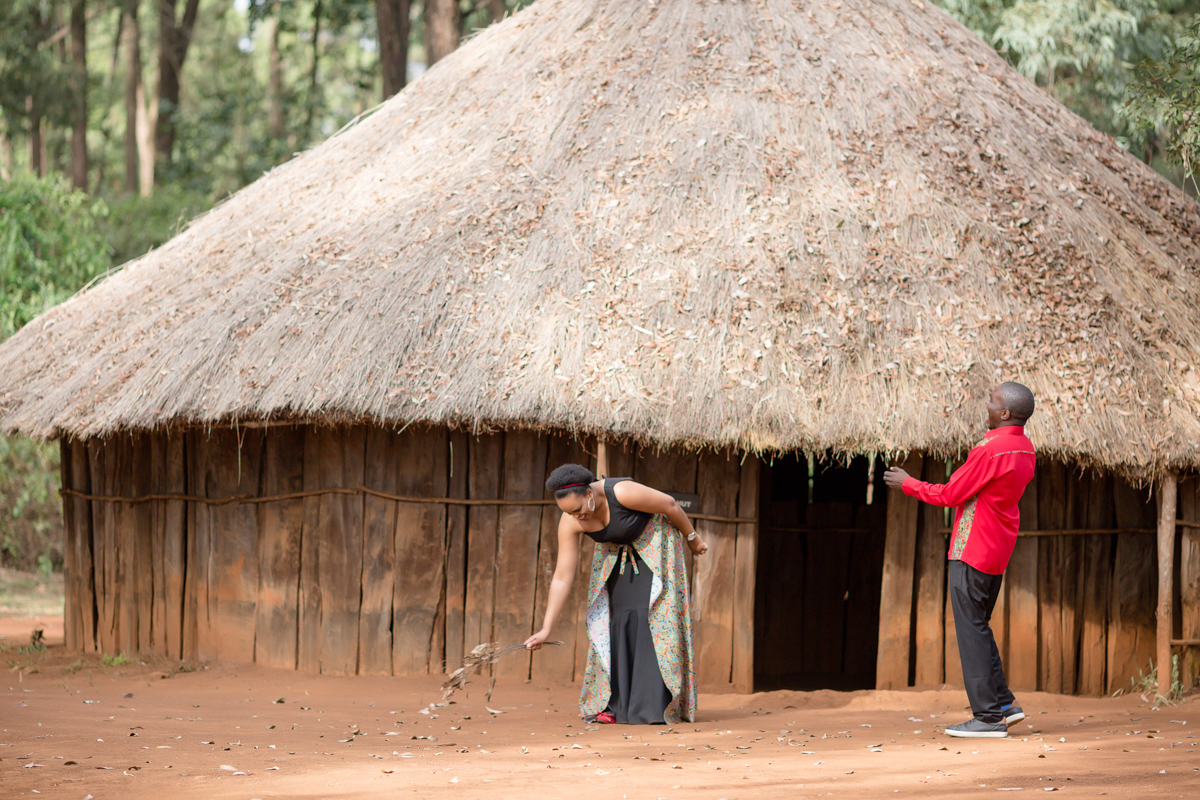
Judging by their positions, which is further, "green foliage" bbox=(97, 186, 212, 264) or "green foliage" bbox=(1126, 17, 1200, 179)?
"green foliage" bbox=(97, 186, 212, 264)

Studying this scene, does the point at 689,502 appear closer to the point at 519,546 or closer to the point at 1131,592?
the point at 519,546

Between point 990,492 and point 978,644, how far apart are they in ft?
2.13

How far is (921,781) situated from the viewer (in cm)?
407

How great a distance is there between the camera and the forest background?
11.8m

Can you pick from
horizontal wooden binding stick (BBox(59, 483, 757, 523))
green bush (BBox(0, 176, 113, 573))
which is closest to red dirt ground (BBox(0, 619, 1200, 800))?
horizontal wooden binding stick (BBox(59, 483, 757, 523))

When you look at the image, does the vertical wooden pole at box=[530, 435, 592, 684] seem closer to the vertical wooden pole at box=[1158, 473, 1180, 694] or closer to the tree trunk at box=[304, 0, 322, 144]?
the vertical wooden pole at box=[1158, 473, 1180, 694]

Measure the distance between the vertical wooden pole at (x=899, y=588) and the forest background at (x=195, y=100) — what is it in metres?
2.85

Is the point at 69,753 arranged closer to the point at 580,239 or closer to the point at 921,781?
the point at 921,781

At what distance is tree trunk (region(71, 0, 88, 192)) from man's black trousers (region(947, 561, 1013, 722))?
1771 cm

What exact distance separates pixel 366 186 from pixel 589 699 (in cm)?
429

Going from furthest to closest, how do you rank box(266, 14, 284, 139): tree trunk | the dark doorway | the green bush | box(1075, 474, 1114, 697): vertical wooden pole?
box(266, 14, 284, 139): tree trunk → the green bush → the dark doorway → box(1075, 474, 1114, 697): vertical wooden pole

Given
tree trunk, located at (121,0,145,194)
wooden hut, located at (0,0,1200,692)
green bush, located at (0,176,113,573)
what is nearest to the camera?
wooden hut, located at (0,0,1200,692)

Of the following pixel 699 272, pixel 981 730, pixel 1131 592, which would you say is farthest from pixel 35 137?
pixel 981 730

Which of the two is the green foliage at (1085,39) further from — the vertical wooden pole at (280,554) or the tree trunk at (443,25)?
the vertical wooden pole at (280,554)
